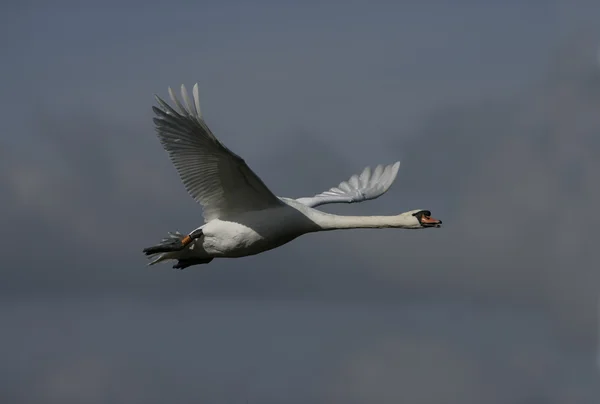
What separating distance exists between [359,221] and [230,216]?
3.03 m

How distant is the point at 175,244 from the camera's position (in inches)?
1373

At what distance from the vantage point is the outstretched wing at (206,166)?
106 ft

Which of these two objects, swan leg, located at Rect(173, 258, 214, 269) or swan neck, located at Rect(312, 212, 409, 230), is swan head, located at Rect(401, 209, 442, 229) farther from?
swan leg, located at Rect(173, 258, 214, 269)

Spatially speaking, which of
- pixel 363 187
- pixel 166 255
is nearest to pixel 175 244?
pixel 166 255

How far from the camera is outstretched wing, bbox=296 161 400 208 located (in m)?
40.8

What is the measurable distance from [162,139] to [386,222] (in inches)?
233

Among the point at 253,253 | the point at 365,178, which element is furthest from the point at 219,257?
the point at 365,178

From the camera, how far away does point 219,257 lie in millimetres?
35125

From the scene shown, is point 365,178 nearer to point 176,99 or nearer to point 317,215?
point 317,215

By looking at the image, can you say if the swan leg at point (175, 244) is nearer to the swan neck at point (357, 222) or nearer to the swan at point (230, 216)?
the swan at point (230, 216)

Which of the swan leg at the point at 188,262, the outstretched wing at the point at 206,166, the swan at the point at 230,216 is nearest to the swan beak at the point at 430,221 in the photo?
the swan at the point at 230,216

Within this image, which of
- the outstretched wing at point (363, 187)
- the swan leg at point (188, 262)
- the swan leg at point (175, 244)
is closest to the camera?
the swan leg at point (175, 244)

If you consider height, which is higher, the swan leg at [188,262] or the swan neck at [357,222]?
the swan neck at [357,222]

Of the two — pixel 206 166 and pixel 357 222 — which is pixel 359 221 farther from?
pixel 206 166
